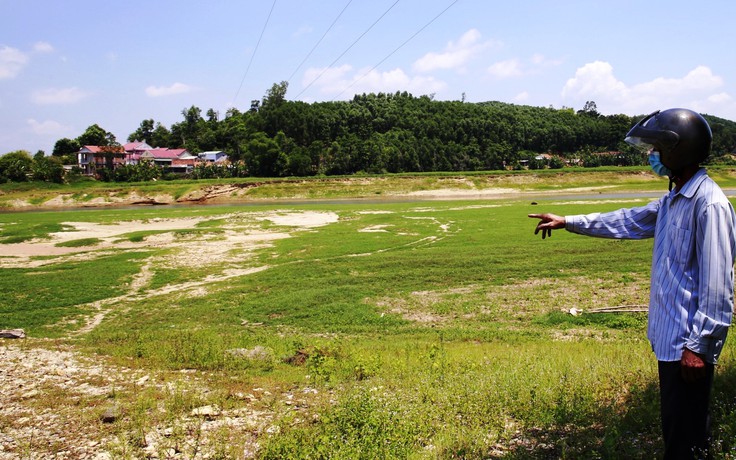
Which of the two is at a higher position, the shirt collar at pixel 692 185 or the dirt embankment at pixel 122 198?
the shirt collar at pixel 692 185

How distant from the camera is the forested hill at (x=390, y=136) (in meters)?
102

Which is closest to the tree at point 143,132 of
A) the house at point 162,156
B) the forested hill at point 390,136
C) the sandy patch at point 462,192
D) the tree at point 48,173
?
the forested hill at point 390,136

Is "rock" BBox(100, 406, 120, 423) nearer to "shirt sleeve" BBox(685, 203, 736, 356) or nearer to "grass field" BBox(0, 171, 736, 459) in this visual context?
"grass field" BBox(0, 171, 736, 459)

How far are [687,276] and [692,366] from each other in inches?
24.4

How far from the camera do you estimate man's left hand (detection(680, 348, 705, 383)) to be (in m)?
3.47

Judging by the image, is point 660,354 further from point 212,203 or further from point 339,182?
point 339,182

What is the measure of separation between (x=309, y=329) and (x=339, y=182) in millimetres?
71493

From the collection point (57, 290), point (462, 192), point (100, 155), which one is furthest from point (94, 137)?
point (57, 290)

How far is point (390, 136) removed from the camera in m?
120

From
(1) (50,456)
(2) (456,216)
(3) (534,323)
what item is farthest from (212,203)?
(1) (50,456)

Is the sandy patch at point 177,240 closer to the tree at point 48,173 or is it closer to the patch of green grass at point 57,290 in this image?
the patch of green grass at point 57,290

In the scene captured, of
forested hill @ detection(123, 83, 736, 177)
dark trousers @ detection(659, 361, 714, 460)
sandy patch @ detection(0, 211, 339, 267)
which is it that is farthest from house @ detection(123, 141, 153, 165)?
dark trousers @ detection(659, 361, 714, 460)

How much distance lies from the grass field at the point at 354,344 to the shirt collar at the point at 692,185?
205cm

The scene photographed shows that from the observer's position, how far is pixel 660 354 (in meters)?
3.74
